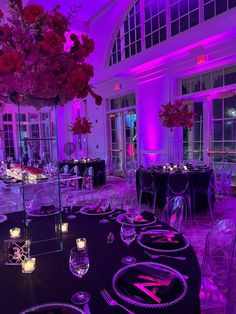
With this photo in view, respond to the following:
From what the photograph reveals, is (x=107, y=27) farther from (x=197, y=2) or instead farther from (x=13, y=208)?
(x=13, y=208)

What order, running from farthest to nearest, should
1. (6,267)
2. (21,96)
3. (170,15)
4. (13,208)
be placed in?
1. (170,15)
2. (13,208)
3. (21,96)
4. (6,267)

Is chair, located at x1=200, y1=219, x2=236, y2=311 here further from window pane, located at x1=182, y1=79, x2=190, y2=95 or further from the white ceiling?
the white ceiling

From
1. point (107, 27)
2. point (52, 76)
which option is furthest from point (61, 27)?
point (107, 27)

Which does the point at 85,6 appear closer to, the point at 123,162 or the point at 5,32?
the point at 123,162

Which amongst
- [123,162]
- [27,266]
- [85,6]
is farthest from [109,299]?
[85,6]

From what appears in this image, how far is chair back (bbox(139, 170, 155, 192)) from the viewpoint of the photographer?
5057mm

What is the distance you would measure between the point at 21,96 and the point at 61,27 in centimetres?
49

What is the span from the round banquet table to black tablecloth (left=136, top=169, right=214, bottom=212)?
328cm

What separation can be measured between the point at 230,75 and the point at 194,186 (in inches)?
124

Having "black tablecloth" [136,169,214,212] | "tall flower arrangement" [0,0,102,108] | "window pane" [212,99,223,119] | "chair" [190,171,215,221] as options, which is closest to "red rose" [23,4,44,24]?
"tall flower arrangement" [0,0,102,108]

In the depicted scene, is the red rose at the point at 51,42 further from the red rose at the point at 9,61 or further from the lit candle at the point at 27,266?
the lit candle at the point at 27,266

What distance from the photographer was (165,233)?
1.90m

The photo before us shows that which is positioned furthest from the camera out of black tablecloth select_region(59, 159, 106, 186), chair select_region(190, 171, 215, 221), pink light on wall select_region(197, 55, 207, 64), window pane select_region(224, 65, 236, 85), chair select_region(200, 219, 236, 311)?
black tablecloth select_region(59, 159, 106, 186)

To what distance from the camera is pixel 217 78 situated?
6.54 m
